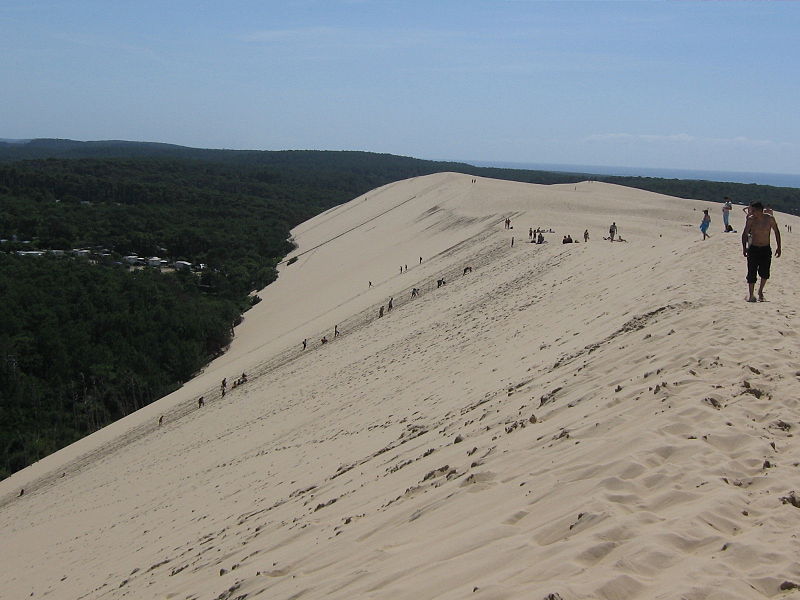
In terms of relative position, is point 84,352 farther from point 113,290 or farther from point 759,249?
point 759,249

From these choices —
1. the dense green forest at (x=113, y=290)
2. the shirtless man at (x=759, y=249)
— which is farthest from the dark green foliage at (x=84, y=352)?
the shirtless man at (x=759, y=249)

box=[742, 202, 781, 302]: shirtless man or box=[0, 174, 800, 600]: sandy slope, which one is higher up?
box=[742, 202, 781, 302]: shirtless man

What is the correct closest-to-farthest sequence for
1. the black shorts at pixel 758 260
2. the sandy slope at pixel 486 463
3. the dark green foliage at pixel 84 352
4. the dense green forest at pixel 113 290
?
the sandy slope at pixel 486 463
the black shorts at pixel 758 260
the dark green foliage at pixel 84 352
the dense green forest at pixel 113 290

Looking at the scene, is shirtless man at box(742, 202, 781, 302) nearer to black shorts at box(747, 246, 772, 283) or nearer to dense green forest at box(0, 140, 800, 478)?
black shorts at box(747, 246, 772, 283)

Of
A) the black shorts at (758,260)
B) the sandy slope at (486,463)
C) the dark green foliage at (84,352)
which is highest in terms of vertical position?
the black shorts at (758,260)

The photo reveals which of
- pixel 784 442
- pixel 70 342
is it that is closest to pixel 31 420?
pixel 70 342

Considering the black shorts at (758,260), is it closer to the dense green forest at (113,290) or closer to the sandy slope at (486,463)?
the sandy slope at (486,463)

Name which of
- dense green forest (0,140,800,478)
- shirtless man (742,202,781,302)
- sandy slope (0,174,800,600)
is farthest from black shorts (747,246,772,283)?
dense green forest (0,140,800,478)
